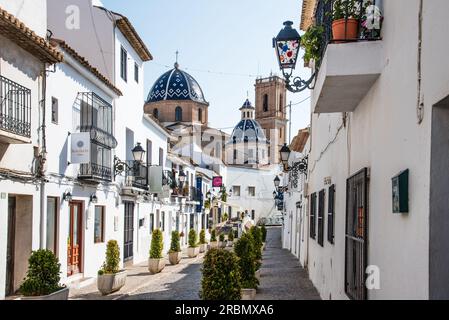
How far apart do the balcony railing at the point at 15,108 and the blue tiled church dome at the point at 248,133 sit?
208ft

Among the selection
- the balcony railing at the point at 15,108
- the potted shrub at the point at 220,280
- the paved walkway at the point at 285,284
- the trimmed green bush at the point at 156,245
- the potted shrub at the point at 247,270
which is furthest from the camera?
the trimmed green bush at the point at 156,245

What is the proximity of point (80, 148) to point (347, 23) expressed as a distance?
9170 mm

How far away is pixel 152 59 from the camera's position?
69.7 ft

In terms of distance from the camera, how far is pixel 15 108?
33.1 ft

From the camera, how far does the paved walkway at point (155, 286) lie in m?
12.5

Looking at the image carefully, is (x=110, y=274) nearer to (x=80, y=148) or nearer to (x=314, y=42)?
(x=80, y=148)

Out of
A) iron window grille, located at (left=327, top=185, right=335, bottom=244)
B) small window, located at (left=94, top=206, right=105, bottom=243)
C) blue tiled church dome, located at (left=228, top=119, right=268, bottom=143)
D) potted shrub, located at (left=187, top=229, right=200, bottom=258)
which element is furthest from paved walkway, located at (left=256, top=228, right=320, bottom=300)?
blue tiled church dome, located at (left=228, top=119, right=268, bottom=143)

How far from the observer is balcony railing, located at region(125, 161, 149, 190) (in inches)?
738

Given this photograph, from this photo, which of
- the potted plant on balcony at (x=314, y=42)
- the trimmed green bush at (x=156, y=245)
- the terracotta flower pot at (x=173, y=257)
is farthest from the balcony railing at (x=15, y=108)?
the terracotta flower pot at (x=173, y=257)

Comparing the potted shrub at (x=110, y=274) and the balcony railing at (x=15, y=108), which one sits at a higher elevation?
the balcony railing at (x=15, y=108)

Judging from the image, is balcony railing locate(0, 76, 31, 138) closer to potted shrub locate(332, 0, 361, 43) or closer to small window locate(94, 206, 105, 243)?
small window locate(94, 206, 105, 243)

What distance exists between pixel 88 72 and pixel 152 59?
276 inches

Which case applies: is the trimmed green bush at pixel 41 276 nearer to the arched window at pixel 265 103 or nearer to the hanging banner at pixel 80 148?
the hanging banner at pixel 80 148

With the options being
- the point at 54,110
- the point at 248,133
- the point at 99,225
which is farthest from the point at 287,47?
the point at 248,133
